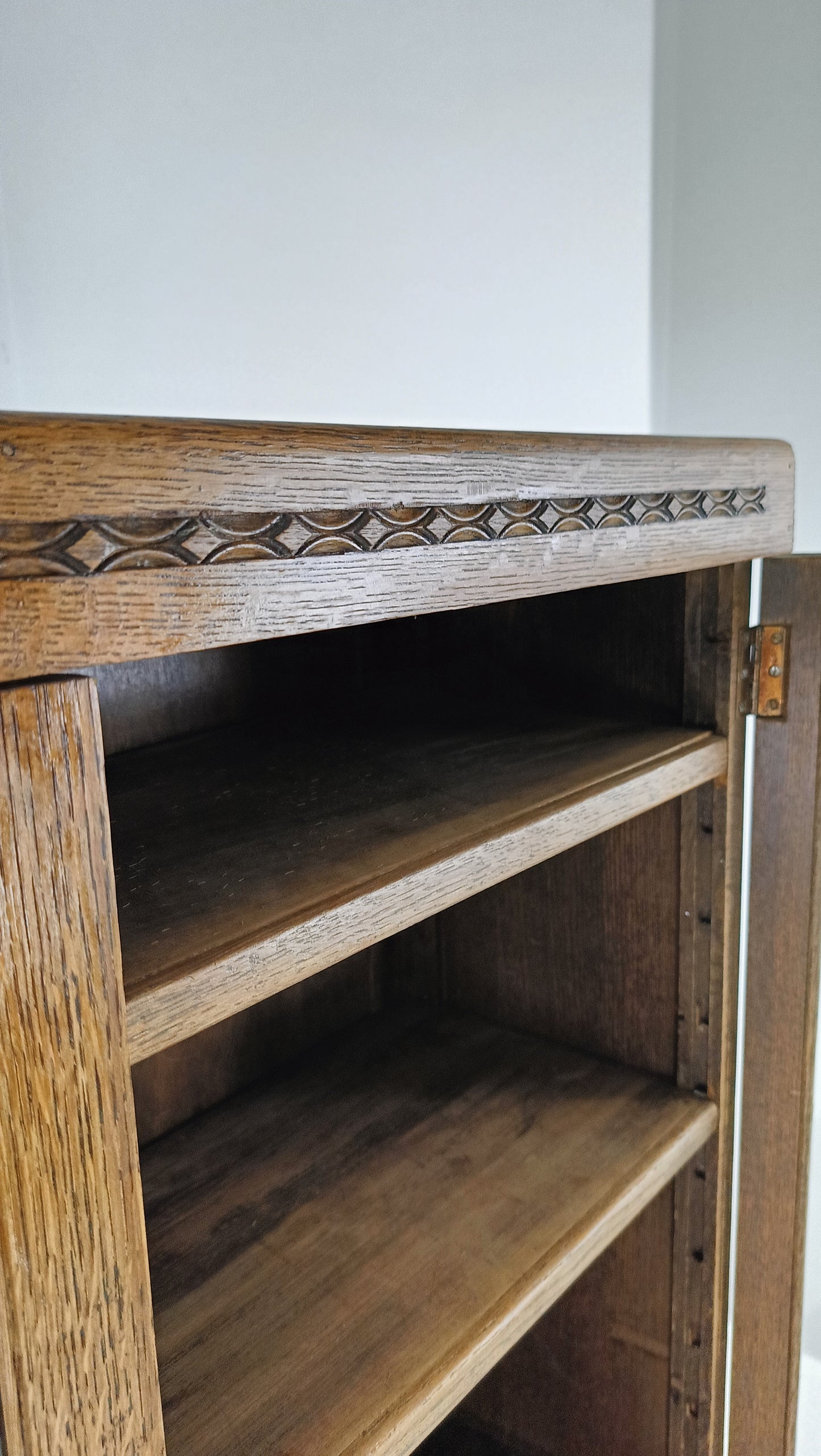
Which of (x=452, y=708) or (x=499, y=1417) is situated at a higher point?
(x=452, y=708)

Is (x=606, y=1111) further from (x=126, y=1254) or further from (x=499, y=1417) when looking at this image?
(x=126, y=1254)

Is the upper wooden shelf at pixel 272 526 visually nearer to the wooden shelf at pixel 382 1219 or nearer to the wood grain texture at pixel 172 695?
the wood grain texture at pixel 172 695

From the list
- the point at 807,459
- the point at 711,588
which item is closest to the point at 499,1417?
the point at 711,588

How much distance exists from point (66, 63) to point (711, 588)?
0.57 metres

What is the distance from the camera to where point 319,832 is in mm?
554

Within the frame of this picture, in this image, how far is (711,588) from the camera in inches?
31.1

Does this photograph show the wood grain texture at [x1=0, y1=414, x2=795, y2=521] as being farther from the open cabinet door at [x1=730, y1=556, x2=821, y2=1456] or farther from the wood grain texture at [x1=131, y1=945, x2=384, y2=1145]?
the wood grain texture at [x1=131, y1=945, x2=384, y2=1145]

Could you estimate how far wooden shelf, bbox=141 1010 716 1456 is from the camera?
1.80ft

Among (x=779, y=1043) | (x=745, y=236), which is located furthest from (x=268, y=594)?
(x=745, y=236)

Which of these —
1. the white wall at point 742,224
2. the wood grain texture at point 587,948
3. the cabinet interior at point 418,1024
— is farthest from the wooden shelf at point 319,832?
the white wall at point 742,224

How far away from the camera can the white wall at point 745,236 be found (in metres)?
1.22

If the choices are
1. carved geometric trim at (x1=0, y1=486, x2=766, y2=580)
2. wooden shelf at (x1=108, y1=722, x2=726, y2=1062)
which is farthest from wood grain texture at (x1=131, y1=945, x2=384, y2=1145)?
carved geometric trim at (x1=0, y1=486, x2=766, y2=580)

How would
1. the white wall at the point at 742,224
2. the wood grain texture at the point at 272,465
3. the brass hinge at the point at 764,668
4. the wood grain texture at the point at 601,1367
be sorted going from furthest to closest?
the white wall at the point at 742,224 < the wood grain texture at the point at 601,1367 < the brass hinge at the point at 764,668 < the wood grain texture at the point at 272,465

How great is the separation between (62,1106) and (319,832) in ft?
0.81
